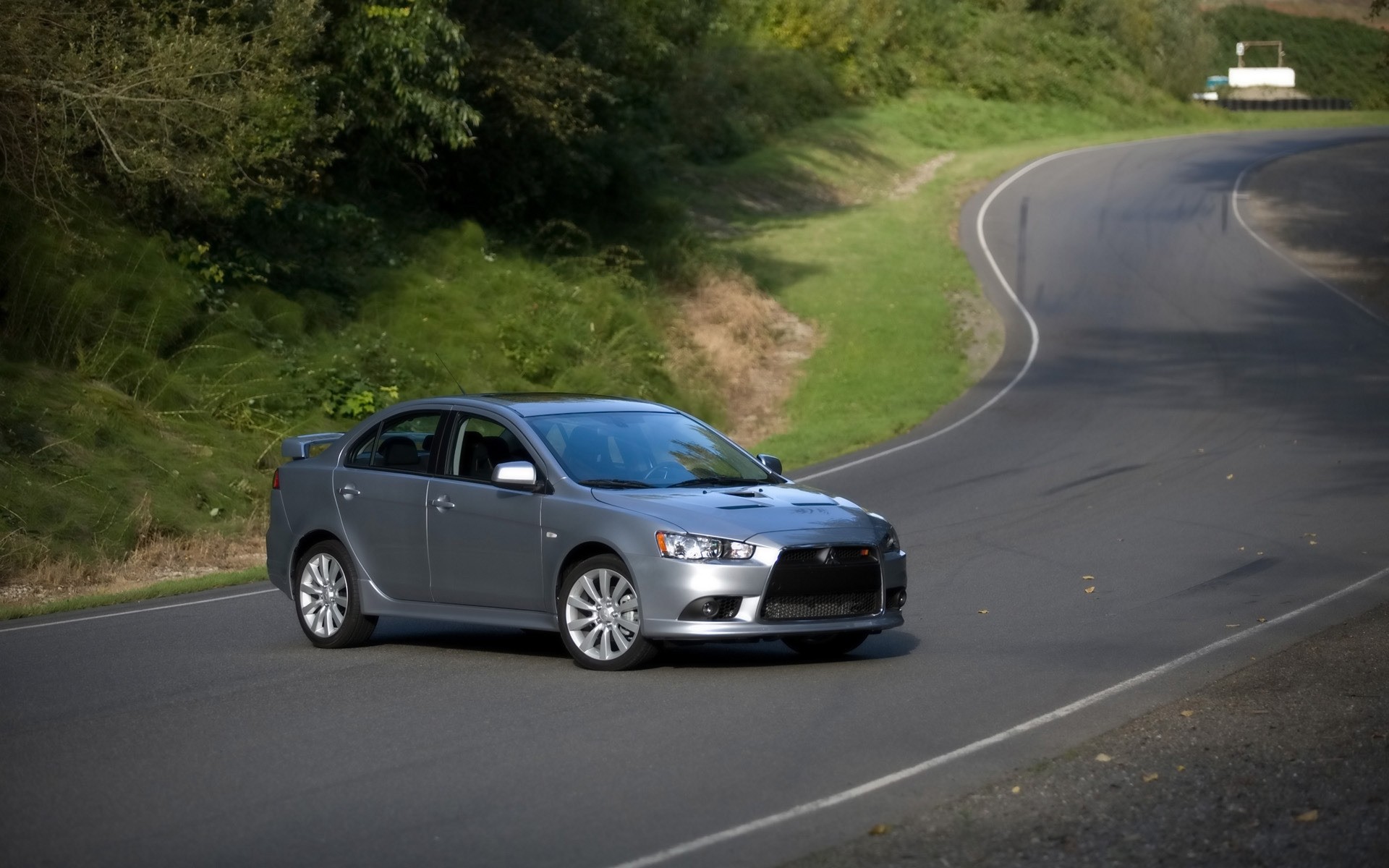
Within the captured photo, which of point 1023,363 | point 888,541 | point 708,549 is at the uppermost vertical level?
point 708,549

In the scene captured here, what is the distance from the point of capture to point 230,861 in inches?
230

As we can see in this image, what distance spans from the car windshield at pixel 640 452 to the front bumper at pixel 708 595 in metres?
0.85

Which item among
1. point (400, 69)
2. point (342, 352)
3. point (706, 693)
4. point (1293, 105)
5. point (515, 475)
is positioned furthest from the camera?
point (1293, 105)

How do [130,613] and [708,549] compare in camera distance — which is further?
[130,613]

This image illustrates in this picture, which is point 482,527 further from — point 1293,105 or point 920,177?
point 1293,105

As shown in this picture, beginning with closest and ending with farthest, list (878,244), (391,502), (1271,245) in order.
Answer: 1. (391,502)
2. (1271,245)
3. (878,244)

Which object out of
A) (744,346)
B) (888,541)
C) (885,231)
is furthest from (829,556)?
(885,231)

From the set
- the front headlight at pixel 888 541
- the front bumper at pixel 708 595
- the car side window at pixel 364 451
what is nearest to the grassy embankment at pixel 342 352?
the car side window at pixel 364 451

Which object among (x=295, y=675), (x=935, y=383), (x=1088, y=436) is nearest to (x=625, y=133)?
(x=935, y=383)

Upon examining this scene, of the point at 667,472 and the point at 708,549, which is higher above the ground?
the point at 667,472

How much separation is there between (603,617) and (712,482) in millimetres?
1180

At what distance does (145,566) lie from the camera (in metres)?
15.4

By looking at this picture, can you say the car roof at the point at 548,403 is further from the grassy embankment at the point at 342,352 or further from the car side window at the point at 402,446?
the grassy embankment at the point at 342,352

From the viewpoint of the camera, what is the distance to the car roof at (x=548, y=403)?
10273 mm
